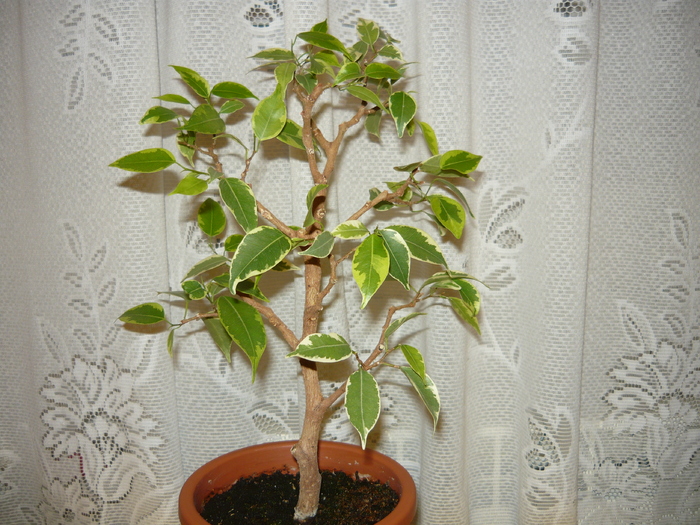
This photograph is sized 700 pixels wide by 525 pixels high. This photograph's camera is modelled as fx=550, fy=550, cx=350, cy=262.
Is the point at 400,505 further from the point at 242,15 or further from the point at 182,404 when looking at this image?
the point at 242,15

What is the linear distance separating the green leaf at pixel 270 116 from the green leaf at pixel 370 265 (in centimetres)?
19

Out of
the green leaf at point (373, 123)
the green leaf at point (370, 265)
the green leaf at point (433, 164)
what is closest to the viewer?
the green leaf at point (370, 265)

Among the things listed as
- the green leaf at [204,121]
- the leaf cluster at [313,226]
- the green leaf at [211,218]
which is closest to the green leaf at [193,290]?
the leaf cluster at [313,226]

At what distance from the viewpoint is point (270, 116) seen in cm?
70

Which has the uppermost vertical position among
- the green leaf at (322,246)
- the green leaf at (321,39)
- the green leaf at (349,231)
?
the green leaf at (321,39)

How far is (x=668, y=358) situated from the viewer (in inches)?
38.9

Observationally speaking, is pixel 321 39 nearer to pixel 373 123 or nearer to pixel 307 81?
pixel 307 81

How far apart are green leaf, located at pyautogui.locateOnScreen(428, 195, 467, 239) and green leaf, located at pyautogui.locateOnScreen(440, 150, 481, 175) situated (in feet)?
0.19

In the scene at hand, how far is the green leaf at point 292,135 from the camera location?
80 cm

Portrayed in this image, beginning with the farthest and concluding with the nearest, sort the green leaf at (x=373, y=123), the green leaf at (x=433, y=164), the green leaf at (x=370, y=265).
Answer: the green leaf at (x=373, y=123)
the green leaf at (x=433, y=164)
the green leaf at (x=370, y=265)

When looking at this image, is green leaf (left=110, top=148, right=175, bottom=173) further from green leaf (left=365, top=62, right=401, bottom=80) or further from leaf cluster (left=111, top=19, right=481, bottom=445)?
green leaf (left=365, top=62, right=401, bottom=80)

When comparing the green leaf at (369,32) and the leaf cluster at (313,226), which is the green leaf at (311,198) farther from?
the green leaf at (369,32)

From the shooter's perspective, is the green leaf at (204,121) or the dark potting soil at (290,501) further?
the dark potting soil at (290,501)

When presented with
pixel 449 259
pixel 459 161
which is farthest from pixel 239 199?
pixel 449 259
